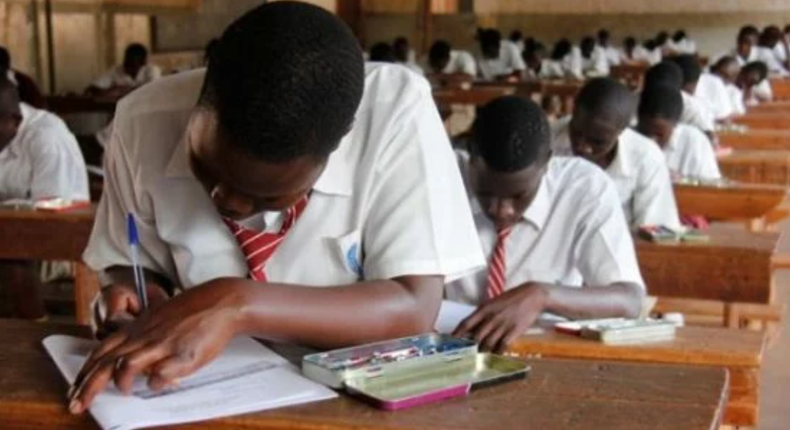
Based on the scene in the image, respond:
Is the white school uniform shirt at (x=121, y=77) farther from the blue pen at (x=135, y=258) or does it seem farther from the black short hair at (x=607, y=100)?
the blue pen at (x=135, y=258)

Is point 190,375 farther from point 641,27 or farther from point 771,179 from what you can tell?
point 641,27

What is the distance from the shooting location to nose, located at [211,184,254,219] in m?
1.27

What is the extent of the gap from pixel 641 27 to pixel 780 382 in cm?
1434

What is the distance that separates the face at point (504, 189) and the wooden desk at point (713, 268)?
658 millimetres

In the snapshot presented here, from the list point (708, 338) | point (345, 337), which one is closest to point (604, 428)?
point (345, 337)

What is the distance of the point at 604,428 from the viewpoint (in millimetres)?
1062

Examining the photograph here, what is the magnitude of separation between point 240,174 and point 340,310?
0.19 m

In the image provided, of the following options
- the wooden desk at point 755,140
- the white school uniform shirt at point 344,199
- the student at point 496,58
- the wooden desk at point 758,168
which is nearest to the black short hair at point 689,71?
the wooden desk at point 755,140

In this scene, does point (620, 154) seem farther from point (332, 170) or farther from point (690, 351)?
point (332, 170)

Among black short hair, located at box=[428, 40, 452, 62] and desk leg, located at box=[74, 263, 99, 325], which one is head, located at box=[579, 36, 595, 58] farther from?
desk leg, located at box=[74, 263, 99, 325]

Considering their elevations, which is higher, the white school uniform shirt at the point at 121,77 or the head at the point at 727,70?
the head at the point at 727,70

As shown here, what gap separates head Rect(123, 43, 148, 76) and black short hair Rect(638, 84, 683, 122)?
5779mm

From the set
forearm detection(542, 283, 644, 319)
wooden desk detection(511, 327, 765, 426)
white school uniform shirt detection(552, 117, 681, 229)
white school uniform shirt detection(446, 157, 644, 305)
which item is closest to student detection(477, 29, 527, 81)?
white school uniform shirt detection(552, 117, 681, 229)

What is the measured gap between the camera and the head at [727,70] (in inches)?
424
